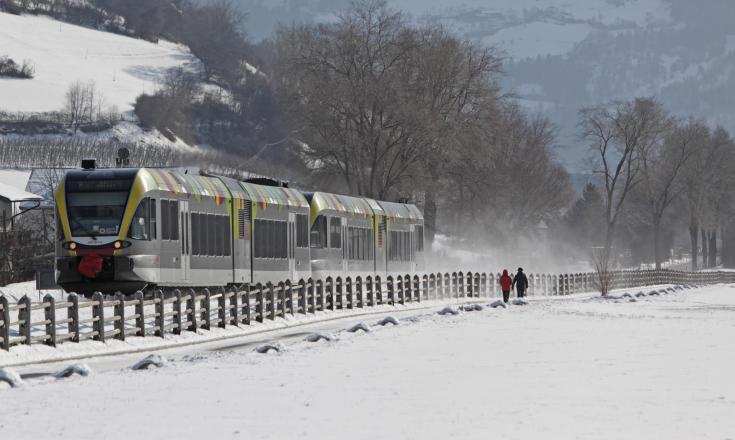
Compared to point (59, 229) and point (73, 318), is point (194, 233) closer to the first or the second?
point (59, 229)

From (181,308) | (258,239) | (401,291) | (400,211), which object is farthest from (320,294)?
(400,211)

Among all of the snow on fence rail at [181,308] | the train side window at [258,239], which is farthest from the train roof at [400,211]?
the train side window at [258,239]

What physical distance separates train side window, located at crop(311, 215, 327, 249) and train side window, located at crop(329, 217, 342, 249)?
0.74m

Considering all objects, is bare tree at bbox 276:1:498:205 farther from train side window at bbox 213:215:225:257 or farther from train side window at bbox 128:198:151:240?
train side window at bbox 128:198:151:240

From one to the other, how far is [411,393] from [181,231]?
73.1 feet

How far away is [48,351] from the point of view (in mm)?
28750

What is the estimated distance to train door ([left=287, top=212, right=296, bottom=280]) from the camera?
51656 millimetres

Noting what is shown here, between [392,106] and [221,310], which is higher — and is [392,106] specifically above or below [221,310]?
above

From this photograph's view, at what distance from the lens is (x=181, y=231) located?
41.0 m

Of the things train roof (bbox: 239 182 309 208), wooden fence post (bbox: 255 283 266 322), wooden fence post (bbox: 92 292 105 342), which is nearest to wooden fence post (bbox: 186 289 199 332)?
wooden fence post (bbox: 92 292 105 342)

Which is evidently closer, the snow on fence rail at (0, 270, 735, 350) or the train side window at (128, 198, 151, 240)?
the snow on fence rail at (0, 270, 735, 350)

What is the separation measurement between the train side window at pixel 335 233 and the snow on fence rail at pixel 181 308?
2.78 meters

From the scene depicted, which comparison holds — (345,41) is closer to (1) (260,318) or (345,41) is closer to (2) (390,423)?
(1) (260,318)

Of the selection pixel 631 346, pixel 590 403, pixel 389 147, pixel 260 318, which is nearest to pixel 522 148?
pixel 389 147
